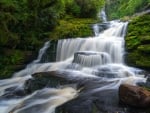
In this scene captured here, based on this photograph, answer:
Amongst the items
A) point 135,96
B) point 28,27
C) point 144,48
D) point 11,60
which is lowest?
point 135,96

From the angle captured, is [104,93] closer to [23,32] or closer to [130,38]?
[130,38]

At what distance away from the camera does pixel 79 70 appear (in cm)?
1073

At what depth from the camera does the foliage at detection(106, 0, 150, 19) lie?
22.2 metres

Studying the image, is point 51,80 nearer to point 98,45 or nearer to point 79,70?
point 79,70

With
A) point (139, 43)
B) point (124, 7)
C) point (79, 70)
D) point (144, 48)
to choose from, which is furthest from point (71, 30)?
point (124, 7)

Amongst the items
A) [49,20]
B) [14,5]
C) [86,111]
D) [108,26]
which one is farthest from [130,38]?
[86,111]

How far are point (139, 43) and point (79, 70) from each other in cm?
251

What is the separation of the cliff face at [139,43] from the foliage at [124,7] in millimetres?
7229

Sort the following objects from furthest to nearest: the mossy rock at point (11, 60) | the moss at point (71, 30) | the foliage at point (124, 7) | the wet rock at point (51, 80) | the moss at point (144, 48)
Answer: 1. the foliage at point (124, 7)
2. the moss at point (71, 30)
3. the mossy rock at point (11, 60)
4. the moss at point (144, 48)
5. the wet rock at point (51, 80)

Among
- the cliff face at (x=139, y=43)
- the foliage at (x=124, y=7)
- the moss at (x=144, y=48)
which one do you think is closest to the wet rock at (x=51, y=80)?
the cliff face at (x=139, y=43)

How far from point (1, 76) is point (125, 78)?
484 cm

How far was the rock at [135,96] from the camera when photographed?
6.59 meters

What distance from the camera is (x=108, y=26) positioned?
14594 millimetres

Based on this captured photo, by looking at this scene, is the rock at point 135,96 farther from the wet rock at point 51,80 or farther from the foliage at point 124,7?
the foliage at point 124,7
